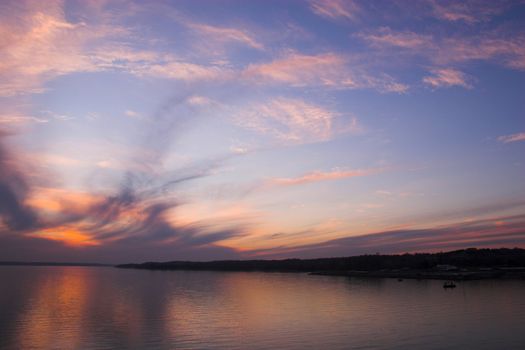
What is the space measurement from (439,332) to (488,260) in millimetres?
126893

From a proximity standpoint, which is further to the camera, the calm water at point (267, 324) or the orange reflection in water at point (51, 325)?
the orange reflection in water at point (51, 325)

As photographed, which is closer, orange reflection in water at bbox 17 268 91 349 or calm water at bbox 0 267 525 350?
calm water at bbox 0 267 525 350

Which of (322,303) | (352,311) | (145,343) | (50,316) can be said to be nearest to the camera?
(145,343)

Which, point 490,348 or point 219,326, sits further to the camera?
point 219,326

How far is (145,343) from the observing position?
32.2m

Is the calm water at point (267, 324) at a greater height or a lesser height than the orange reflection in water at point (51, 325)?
lesser

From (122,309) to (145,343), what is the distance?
74.2 ft

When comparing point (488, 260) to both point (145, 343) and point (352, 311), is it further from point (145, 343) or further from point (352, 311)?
point (145, 343)

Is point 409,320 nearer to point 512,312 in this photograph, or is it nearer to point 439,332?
point 439,332

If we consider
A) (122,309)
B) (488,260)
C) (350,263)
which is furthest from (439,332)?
(350,263)

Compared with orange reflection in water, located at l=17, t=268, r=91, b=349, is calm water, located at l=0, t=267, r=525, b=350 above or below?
below

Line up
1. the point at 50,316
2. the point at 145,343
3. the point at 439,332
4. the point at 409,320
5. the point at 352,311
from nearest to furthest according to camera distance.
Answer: the point at 145,343 → the point at 439,332 → the point at 409,320 → the point at 50,316 → the point at 352,311

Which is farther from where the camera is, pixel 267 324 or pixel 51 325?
pixel 267 324

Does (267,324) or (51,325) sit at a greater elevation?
(51,325)
